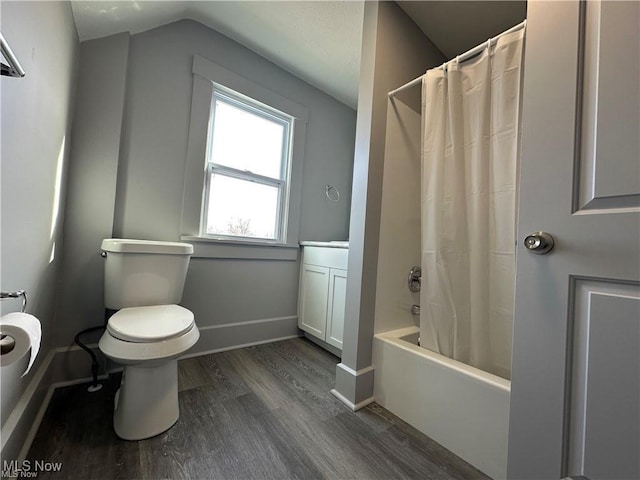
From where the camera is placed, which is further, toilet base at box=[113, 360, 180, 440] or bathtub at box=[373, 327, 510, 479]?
toilet base at box=[113, 360, 180, 440]

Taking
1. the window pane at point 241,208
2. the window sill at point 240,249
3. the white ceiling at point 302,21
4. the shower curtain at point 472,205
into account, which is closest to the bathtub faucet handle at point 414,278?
the shower curtain at point 472,205

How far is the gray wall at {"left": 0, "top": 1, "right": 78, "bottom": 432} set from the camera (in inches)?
28.8

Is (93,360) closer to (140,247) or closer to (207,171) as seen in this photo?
(140,247)

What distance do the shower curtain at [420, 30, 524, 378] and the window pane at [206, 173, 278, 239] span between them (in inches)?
49.7

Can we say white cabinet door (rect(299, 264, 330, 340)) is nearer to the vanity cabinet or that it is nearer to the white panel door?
the vanity cabinet

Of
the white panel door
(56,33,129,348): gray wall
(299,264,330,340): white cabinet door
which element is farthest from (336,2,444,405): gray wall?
(56,33,129,348): gray wall

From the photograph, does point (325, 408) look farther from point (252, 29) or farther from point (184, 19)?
point (184, 19)

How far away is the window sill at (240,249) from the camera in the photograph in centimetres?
178

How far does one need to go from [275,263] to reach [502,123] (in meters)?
1.69

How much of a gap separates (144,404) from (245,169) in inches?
61.8

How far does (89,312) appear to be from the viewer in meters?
1.47

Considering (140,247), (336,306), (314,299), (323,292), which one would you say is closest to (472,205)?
(336,306)

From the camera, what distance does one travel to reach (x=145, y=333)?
1.02 meters

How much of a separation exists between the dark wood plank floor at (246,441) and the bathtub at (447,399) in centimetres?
5
